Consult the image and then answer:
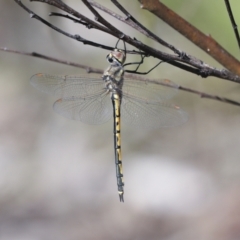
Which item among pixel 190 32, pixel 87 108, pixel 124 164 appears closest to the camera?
pixel 190 32

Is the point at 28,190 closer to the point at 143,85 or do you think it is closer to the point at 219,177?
the point at 219,177

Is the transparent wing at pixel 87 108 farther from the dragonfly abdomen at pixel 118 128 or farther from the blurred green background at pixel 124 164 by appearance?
the blurred green background at pixel 124 164

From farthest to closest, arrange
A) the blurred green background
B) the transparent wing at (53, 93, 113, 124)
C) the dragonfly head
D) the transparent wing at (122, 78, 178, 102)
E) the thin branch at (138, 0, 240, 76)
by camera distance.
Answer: the blurred green background < the transparent wing at (53, 93, 113, 124) < the transparent wing at (122, 78, 178, 102) < the dragonfly head < the thin branch at (138, 0, 240, 76)

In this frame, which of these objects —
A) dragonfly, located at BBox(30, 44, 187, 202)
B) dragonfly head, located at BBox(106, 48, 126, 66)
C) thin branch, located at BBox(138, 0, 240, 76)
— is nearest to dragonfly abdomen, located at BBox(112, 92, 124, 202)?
dragonfly, located at BBox(30, 44, 187, 202)

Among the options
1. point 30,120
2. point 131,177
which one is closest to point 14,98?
point 30,120

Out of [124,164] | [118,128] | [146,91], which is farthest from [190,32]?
[124,164]

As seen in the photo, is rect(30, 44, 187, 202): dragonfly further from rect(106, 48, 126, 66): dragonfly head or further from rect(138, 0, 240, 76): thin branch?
rect(138, 0, 240, 76): thin branch

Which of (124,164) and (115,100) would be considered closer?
(115,100)

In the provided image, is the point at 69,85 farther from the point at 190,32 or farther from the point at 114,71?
the point at 190,32
